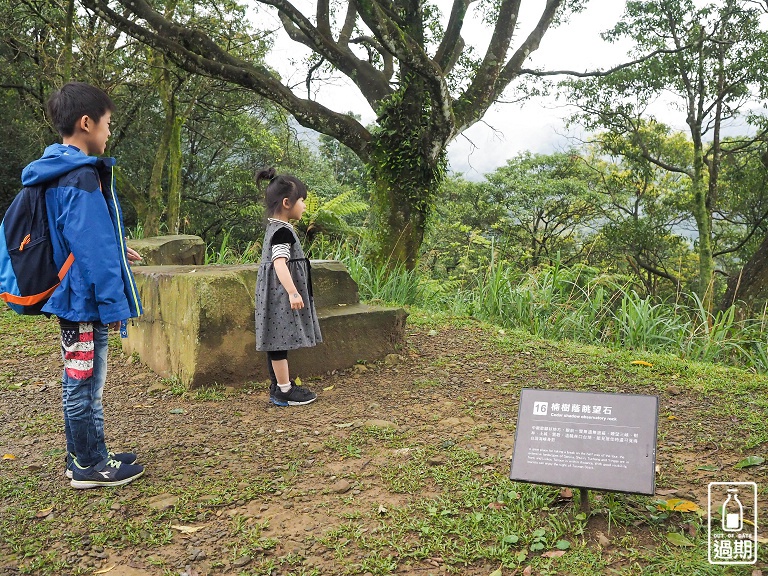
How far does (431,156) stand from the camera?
841cm

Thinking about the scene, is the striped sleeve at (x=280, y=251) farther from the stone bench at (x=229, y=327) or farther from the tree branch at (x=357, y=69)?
the tree branch at (x=357, y=69)

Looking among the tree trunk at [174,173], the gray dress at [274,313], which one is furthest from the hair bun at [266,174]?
the tree trunk at [174,173]

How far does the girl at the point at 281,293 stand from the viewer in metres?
4.24

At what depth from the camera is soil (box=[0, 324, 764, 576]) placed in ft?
8.62

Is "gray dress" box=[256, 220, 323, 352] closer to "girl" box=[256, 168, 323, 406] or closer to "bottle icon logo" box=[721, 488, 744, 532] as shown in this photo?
"girl" box=[256, 168, 323, 406]

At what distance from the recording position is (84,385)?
3043 millimetres

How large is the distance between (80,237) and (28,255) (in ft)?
0.82

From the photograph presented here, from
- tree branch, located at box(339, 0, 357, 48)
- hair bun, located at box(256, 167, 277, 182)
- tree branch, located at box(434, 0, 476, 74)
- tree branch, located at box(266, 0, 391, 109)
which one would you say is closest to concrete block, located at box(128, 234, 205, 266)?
hair bun, located at box(256, 167, 277, 182)

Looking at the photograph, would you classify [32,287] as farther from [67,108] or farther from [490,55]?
[490,55]

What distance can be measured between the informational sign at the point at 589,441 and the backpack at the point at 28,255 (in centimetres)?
209

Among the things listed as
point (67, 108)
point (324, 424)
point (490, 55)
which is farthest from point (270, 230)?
point (490, 55)

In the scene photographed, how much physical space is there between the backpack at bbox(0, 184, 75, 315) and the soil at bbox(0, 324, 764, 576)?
0.99 m

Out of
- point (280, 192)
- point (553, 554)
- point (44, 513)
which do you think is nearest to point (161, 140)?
point (280, 192)

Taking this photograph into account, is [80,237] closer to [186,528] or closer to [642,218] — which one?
[186,528]
